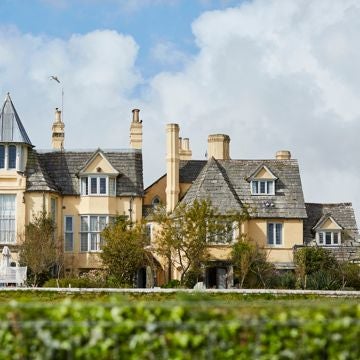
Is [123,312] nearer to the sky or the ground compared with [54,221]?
nearer to the ground

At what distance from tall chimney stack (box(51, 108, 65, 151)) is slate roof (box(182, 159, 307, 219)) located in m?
10.7

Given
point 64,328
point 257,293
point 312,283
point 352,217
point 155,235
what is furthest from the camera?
point 352,217

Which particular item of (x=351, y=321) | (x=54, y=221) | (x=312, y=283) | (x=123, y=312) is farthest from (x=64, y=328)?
(x=54, y=221)

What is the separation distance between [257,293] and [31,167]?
20212 mm

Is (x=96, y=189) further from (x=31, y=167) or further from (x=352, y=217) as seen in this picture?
(x=352, y=217)

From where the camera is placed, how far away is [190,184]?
2562 inches

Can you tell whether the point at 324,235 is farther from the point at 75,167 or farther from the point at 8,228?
the point at 8,228

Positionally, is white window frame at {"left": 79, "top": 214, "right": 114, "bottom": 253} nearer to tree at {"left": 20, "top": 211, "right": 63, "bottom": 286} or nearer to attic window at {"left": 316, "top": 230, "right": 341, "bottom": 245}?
tree at {"left": 20, "top": 211, "right": 63, "bottom": 286}

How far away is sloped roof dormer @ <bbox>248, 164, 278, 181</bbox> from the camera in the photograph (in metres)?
→ 63.1

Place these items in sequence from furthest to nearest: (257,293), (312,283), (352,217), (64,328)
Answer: (352,217), (312,283), (257,293), (64,328)

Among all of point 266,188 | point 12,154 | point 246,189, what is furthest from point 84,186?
point 266,188

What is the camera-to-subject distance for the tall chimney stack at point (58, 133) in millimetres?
69000

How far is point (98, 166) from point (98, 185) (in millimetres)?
1149

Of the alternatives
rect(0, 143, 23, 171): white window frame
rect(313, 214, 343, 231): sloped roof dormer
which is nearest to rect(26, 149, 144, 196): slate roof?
rect(0, 143, 23, 171): white window frame
